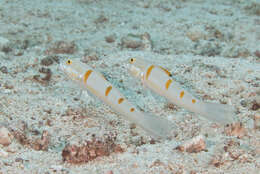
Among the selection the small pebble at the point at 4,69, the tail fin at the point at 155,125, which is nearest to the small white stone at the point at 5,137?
the tail fin at the point at 155,125

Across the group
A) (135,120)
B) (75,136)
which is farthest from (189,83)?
(75,136)

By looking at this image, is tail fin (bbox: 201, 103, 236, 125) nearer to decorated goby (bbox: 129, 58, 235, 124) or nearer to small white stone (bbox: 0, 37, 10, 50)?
decorated goby (bbox: 129, 58, 235, 124)

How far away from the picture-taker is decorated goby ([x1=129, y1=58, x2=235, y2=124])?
9.71ft

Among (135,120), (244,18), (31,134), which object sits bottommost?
(31,134)

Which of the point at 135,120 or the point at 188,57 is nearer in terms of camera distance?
the point at 135,120

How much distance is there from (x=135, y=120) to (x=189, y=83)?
4.77 feet

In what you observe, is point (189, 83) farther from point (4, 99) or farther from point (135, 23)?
point (135, 23)

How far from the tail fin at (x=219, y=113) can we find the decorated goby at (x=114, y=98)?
1.23ft

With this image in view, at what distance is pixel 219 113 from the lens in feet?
9.70

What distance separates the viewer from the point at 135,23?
728 centimetres

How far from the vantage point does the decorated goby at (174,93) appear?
9.71ft

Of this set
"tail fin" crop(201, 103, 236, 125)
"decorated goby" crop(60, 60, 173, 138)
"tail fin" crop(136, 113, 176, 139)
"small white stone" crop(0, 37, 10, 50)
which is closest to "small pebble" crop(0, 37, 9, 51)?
"small white stone" crop(0, 37, 10, 50)

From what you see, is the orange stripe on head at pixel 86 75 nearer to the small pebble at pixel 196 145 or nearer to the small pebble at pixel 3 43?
the small pebble at pixel 196 145

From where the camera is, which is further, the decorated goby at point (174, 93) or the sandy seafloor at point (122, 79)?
the decorated goby at point (174, 93)
